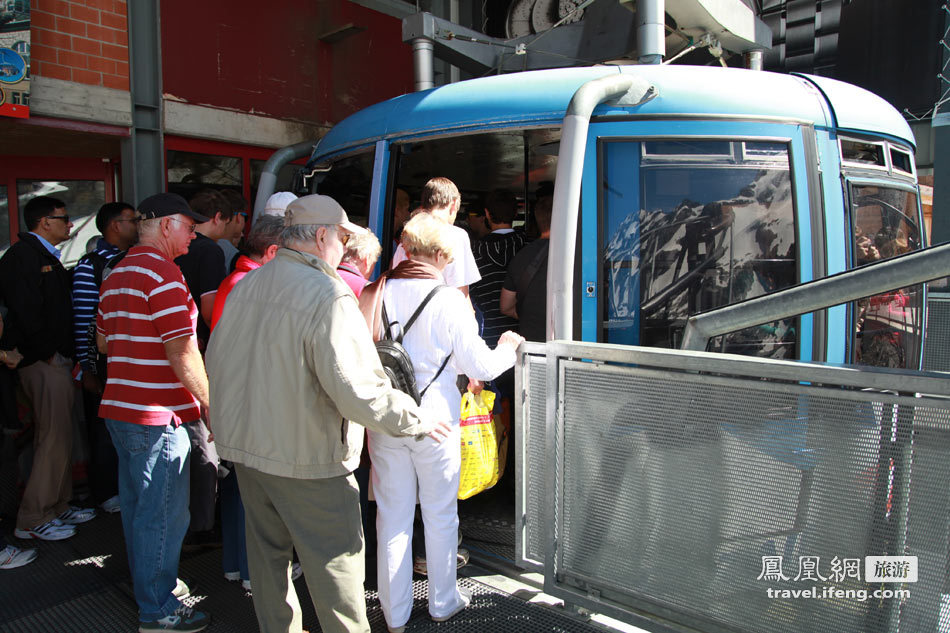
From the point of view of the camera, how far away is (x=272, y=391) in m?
2.20

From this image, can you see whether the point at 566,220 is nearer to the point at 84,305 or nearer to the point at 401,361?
the point at 401,361

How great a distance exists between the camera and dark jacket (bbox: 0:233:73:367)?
364 centimetres

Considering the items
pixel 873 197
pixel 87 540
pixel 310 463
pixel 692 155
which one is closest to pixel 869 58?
pixel 873 197

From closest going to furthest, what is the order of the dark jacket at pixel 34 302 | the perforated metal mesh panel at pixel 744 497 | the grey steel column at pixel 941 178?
the perforated metal mesh panel at pixel 744 497
the dark jacket at pixel 34 302
the grey steel column at pixel 941 178

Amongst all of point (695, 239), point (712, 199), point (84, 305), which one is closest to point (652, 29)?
point (712, 199)

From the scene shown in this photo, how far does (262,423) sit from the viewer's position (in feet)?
7.30

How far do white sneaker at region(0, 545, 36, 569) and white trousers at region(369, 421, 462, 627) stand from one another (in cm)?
201

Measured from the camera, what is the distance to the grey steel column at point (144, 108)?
19.5 feet

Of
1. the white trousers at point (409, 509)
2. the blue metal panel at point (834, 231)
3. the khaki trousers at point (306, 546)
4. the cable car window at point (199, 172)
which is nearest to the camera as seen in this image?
the khaki trousers at point (306, 546)

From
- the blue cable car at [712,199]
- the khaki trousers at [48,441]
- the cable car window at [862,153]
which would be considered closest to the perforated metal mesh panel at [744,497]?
the blue cable car at [712,199]

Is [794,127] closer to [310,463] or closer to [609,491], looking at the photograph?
[609,491]

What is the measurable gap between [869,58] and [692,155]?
705cm

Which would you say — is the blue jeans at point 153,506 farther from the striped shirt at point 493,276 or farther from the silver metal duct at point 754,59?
the silver metal duct at point 754,59

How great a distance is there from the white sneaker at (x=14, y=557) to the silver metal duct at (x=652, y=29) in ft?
13.8
